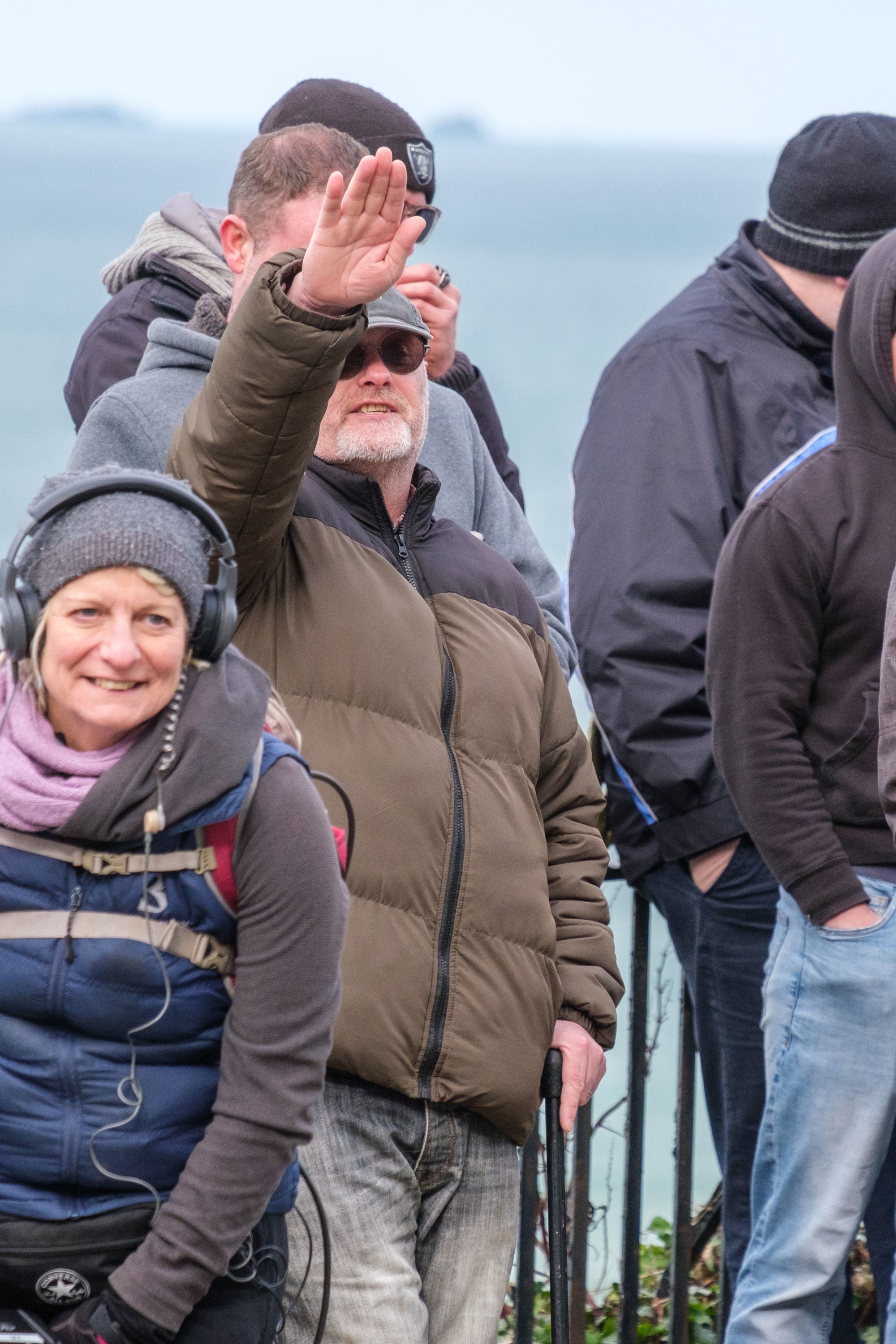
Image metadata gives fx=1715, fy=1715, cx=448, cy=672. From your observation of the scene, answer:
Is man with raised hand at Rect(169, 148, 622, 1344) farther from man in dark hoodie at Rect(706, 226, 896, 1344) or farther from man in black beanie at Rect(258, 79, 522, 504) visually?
man in black beanie at Rect(258, 79, 522, 504)

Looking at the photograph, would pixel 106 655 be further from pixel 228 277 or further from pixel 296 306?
pixel 228 277

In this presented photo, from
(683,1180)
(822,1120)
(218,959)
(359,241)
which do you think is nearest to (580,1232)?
(683,1180)

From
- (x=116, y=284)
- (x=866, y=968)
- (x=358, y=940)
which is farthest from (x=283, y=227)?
(x=866, y=968)

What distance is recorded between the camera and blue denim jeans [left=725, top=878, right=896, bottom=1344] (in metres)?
3.05

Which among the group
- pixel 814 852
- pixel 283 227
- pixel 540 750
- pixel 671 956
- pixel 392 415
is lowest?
pixel 671 956

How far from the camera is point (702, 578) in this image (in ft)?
11.6

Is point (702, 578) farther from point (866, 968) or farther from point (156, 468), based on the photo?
point (156, 468)

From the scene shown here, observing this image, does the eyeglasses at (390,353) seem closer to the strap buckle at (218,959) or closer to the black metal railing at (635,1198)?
the strap buckle at (218,959)

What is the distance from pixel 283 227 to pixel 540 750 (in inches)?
41.2

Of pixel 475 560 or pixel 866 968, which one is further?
pixel 866 968

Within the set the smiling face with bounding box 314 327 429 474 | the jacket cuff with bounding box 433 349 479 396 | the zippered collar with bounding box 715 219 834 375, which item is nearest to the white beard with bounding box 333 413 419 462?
the smiling face with bounding box 314 327 429 474

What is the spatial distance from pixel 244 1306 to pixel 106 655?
792mm

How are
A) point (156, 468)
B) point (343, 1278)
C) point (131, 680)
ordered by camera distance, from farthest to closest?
point (156, 468) < point (343, 1278) < point (131, 680)

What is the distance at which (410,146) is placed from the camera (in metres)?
3.90
